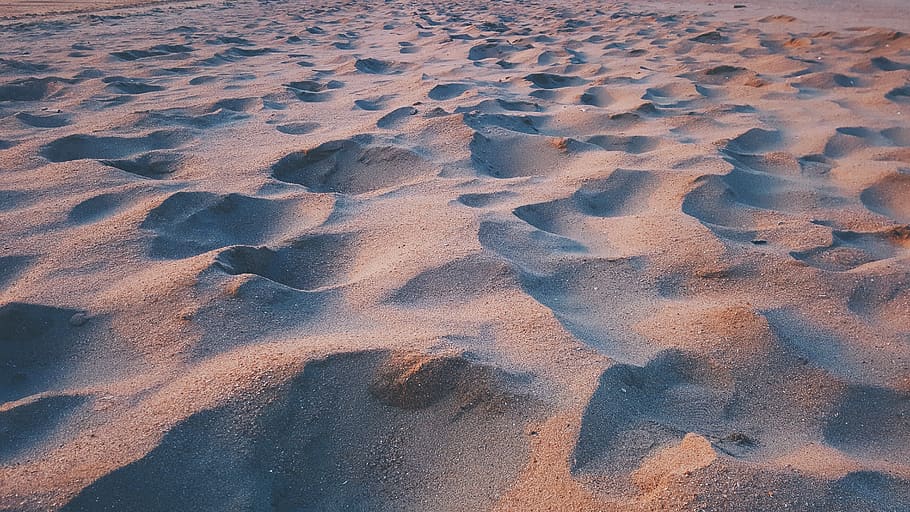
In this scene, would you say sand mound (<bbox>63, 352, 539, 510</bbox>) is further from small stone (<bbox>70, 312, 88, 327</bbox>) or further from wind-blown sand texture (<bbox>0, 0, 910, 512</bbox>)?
small stone (<bbox>70, 312, 88, 327</bbox>)

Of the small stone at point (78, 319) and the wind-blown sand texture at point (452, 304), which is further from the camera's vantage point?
the small stone at point (78, 319)

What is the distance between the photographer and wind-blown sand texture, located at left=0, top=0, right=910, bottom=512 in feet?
3.67

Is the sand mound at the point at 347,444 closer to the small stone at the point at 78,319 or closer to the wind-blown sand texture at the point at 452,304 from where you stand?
the wind-blown sand texture at the point at 452,304

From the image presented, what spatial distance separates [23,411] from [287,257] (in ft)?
2.36

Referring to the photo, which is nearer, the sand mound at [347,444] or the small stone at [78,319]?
the sand mound at [347,444]

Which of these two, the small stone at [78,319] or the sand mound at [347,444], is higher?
the small stone at [78,319]

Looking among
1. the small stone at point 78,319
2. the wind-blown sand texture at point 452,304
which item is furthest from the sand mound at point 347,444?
the small stone at point 78,319

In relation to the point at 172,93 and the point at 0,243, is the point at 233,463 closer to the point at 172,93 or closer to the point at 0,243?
the point at 0,243

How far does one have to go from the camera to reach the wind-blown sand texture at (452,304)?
1117 mm

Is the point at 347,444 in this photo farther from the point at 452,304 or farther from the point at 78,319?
the point at 78,319

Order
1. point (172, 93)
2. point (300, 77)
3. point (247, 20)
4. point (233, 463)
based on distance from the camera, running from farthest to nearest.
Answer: point (247, 20)
point (300, 77)
point (172, 93)
point (233, 463)

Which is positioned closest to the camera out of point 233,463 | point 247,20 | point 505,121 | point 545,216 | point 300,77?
point 233,463

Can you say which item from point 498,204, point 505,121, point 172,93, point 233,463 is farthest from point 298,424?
point 172,93

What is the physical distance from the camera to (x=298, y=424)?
1195 millimetres
